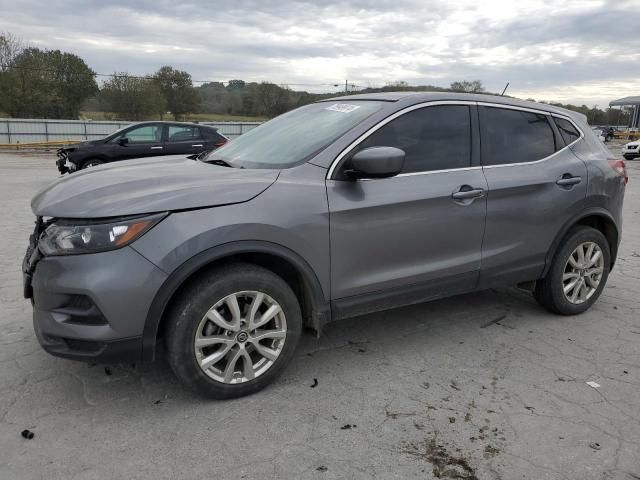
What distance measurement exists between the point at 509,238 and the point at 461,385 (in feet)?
3.92

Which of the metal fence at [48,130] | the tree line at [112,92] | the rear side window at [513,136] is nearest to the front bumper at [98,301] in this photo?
the rear side window at [513,136]

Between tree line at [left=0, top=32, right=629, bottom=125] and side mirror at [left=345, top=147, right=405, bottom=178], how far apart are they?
3848 centimetres

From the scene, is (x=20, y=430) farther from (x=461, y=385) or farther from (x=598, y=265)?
(x=598, y=265)

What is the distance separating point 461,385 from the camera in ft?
10.6

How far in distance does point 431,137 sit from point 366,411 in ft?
5.90

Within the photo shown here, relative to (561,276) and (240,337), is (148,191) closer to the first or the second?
(240,337)

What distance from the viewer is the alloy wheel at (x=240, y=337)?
2.85m

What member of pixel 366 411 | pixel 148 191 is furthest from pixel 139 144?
pixel 366 411

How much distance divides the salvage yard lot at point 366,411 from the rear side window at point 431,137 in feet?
4.23

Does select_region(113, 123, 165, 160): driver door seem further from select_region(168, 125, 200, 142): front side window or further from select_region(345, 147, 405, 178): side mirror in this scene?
select_region(345, 147, 405, 178): side mirror

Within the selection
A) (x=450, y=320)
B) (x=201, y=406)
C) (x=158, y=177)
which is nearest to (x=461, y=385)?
(x=450, y=320)

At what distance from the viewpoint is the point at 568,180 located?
4.07m

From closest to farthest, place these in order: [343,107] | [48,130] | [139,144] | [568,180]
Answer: [343,107] → [568,180] → [139,144] → [48,130]

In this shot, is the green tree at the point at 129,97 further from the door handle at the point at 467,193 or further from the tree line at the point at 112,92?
the door handle at the point at 467,193
